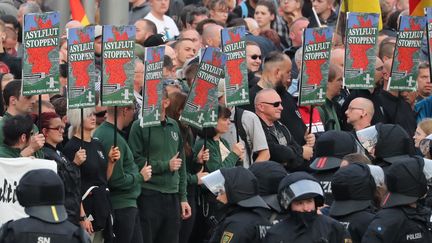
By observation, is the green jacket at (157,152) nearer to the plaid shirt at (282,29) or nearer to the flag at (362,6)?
the flag at (362,6)

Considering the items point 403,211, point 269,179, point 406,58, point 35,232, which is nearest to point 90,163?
point 269,179

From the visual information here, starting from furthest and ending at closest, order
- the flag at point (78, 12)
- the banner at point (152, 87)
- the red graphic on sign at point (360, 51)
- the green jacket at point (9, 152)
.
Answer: the flag at point (78, 12)
the red graphic on sign at point (360, 51)
the banner at point (152, 87)
the green jacket at point (9, 152)

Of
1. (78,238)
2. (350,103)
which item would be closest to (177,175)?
(350,103)

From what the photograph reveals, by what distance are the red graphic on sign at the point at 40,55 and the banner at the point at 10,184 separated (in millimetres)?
1035

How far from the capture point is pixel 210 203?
17.0 meters

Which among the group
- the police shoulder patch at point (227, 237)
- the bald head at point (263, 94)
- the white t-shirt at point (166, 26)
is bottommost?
the police shoulder patch at point (227, 237)

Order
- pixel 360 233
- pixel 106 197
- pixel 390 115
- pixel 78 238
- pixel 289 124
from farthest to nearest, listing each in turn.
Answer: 1. pixel 390 115
2. pixel 289 124
3. pixel 106 197
4. pixel 360 233
5. pixel 78 238

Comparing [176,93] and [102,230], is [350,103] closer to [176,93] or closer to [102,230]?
[176,93]

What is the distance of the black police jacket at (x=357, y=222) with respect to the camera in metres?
13.3

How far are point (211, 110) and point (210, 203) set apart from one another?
1.00m

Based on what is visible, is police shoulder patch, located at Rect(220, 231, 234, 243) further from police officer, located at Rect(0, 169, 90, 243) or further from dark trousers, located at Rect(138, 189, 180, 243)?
dark trousers, located at Rect(138, 189, 180, 243)

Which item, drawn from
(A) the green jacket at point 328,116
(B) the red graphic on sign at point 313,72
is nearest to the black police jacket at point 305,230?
(B) the red graphic on sign at point 313,72

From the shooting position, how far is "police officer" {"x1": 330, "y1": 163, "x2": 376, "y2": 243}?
523 inches

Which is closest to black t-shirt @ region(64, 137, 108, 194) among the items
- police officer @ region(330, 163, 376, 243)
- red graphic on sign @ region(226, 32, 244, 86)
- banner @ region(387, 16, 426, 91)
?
red graphic on sign @ region(226, 32, 244, 86)
